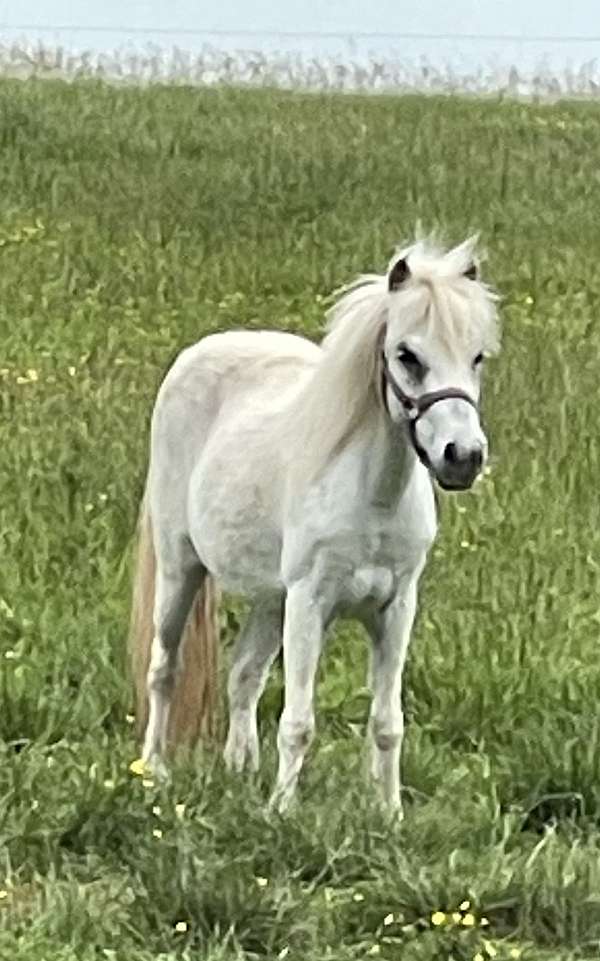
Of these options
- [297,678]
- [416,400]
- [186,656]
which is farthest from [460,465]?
[186,656]

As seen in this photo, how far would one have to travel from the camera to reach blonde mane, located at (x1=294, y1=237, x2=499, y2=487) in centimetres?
567

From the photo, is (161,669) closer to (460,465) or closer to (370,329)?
(370,329)

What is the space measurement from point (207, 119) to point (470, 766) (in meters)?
15.4

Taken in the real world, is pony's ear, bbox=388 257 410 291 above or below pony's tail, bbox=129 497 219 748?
above

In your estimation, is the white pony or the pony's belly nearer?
the white pony

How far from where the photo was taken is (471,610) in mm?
8156

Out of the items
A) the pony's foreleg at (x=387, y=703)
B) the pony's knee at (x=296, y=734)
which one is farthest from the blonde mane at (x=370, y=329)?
the pony's knee at (x=296, y=734)

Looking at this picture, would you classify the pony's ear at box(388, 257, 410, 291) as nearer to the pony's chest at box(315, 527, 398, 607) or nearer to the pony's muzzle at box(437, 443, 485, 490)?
the pony's muzzle at box(437, 443, 485, 490)

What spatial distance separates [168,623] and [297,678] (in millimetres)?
953

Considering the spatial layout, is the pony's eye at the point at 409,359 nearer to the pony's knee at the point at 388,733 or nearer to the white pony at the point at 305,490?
the white pony at the point at 305,490

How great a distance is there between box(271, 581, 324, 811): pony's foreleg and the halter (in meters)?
0.51

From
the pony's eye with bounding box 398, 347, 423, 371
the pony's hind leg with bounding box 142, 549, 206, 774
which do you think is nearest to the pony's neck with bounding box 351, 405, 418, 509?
the pony's eye with bounding box 398, 347, 423, 371

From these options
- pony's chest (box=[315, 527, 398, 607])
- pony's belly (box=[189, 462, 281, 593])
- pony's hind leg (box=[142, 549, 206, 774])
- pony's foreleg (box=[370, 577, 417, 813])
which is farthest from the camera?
pony's hind leg (box=[142, 549, 206, 774])

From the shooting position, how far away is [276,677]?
24.9 ft
